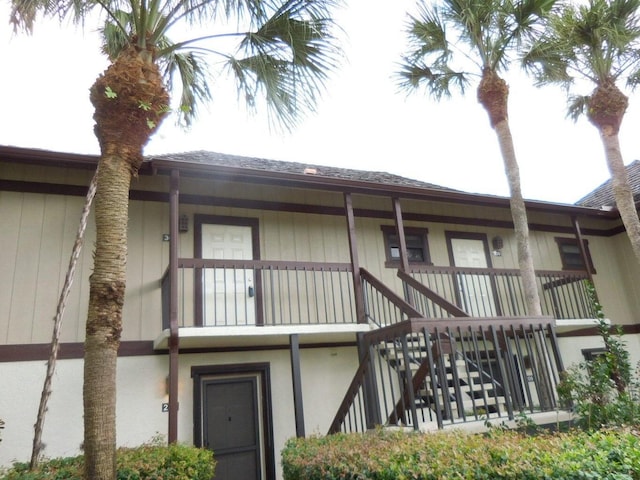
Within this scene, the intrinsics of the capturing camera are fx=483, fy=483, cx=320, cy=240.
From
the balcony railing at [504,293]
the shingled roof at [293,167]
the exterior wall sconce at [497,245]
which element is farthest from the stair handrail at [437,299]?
the exterior wall sconce at [497,245]

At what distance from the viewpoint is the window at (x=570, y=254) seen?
12.3 meters

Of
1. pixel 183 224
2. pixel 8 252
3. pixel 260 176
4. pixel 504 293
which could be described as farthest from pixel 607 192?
pixel 8 252

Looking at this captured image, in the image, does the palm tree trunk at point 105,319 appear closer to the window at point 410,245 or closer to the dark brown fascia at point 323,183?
the dark brown fascia at point 323,183

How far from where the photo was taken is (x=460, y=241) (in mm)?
11086

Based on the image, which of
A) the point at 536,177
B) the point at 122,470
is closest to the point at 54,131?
the point at 122,470

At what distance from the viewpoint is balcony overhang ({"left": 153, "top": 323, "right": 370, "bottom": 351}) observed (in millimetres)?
7027

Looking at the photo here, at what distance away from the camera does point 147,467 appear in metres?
5.03

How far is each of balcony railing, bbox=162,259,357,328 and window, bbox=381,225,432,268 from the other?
122 cm

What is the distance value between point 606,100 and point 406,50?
4.13m

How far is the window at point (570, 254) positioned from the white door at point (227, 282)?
323 inches

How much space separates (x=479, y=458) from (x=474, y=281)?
26.0 ft

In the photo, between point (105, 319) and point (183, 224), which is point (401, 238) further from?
point (105, 319)

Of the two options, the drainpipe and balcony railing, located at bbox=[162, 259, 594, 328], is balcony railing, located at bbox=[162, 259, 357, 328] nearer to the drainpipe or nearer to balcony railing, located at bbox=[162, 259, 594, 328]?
balcony railing, located at bbox=[162, 259, 594, 328]

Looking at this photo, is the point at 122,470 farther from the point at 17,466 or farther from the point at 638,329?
the point at 638,329
